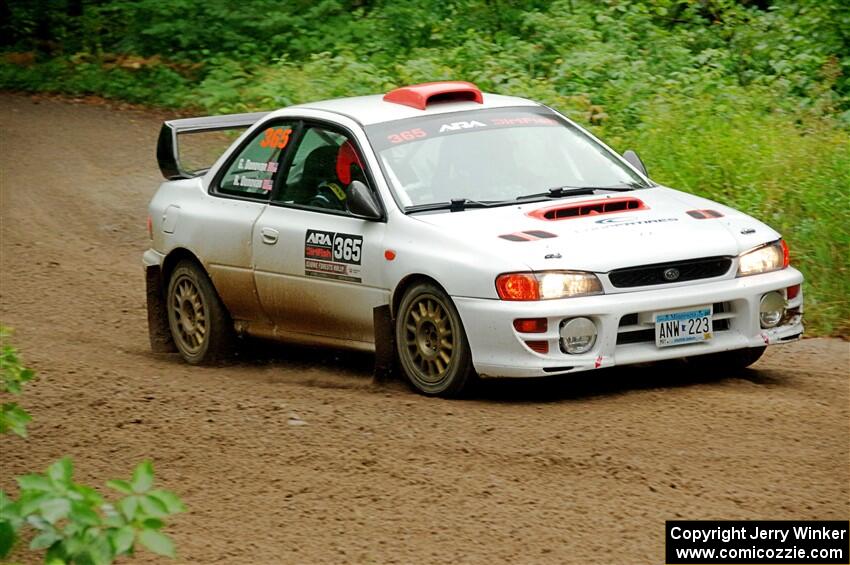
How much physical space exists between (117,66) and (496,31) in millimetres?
6691

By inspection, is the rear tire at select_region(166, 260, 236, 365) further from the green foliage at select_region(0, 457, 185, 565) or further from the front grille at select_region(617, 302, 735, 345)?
the green foliage at select_region(0, 457, 185, 565)

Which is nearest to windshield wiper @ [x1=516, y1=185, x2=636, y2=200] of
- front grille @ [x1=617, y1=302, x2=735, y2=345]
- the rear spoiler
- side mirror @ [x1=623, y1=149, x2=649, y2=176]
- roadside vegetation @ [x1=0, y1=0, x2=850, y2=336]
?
side mirror @ [x1=623, y1=149, x2=649, y2=176]

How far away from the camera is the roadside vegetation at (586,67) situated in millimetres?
11281

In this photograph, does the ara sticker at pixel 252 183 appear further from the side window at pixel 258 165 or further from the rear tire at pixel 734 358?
the rear tire at pixel 734 358

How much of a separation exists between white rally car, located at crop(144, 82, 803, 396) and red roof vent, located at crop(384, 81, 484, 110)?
1 cm

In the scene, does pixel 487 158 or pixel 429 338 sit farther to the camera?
pixel 487 158

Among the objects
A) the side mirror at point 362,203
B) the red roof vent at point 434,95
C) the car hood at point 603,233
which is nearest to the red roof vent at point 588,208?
the car hood at point 603,233

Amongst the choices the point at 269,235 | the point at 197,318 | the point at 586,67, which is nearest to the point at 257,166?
the point at 269,235

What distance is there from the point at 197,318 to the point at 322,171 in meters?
1.51

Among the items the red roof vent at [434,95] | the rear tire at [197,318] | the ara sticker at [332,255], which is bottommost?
the rear tire at [197,318]

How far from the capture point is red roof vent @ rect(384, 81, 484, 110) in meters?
8.56

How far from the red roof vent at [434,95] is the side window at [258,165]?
2.32 ft

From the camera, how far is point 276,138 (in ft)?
29.1

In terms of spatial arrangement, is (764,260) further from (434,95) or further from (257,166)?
(257,166)
